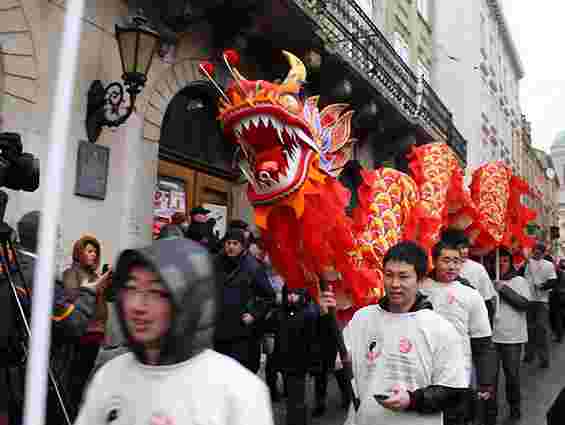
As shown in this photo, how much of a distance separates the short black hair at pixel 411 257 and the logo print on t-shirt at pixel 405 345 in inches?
13.5

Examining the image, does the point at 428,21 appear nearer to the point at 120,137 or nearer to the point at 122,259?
the point at 120,137

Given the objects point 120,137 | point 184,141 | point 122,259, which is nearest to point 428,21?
point 184,141

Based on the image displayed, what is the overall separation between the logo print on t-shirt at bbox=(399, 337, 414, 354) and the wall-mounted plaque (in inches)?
167

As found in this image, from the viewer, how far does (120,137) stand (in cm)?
652

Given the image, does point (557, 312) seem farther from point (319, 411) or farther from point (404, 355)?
point (404, 355)

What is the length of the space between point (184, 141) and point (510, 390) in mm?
4994

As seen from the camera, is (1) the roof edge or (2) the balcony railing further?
(1) the roof edge

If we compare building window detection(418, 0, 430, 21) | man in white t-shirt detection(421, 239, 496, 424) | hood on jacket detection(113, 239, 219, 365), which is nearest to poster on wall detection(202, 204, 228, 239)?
man in white t-shirt detection(421, 239, 496, 424)

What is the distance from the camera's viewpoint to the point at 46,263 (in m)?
1.24

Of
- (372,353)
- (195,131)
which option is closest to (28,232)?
(372,353)

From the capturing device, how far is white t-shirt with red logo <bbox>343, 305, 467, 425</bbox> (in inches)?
101

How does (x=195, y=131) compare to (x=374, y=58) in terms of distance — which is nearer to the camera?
(x=195, y=131)

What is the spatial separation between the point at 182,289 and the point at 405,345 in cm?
145

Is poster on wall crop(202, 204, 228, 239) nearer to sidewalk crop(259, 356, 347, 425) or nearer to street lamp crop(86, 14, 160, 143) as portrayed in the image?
street lamp crop(86, 14, 160, 143)
